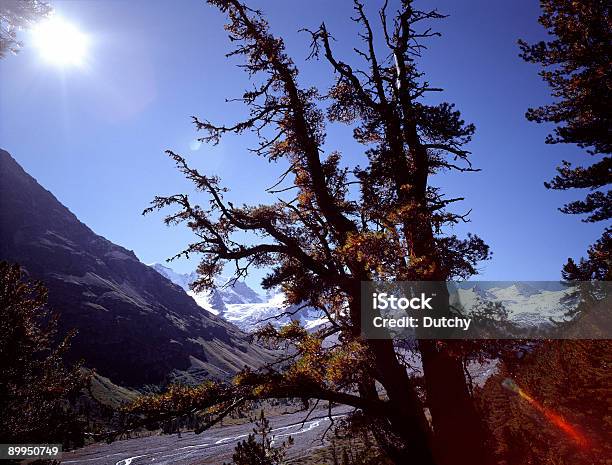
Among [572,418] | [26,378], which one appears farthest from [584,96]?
[26,378]

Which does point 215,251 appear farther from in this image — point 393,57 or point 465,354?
point 393,57

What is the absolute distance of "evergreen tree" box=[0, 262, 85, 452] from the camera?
35.8 feet

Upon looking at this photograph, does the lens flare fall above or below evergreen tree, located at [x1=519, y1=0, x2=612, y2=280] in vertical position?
below

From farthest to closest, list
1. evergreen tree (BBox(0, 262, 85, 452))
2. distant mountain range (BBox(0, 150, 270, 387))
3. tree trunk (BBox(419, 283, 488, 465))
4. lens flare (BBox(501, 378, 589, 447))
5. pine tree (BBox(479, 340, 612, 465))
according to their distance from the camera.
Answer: distant mountain range (BBox(0, 150, 270, 387)) < evergreen tree (BBox(0, 262, 85, 452)) < lens flare (BBox(501, 378, 589, 447)) < pine tree (BBox(479, 340, 612, 465)) < tree trunk (BBox(419, 283, 488, 465))

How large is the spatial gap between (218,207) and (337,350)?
4.32 metres

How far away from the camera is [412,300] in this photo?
7168 mm

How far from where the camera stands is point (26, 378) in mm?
12086

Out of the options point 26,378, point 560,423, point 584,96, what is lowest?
point 560,423

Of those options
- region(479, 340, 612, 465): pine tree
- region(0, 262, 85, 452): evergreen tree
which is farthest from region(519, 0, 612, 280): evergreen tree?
A: region(0, 262, 85, 452): evergreen tree

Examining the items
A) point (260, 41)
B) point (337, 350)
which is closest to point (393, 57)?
point (260, 41)

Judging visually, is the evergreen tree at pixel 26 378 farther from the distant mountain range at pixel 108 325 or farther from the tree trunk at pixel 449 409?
the distant mountain range at pixel 108 325

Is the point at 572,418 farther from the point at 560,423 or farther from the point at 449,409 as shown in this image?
the point at 449,409

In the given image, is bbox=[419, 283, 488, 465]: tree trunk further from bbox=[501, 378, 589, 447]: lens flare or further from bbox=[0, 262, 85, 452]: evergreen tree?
bbox=[0, 262, 85, 452]: evergreen tree

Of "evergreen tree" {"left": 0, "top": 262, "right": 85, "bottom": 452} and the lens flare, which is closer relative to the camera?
the lens flare
